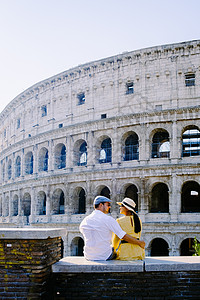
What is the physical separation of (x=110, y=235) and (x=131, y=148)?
66.7 feet

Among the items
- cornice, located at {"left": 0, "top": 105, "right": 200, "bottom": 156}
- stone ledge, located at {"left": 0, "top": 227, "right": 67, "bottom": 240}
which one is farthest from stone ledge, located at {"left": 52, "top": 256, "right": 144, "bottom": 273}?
cornice, located at {"left": 0, "top": 105, "right": 200, "bottom": 156}

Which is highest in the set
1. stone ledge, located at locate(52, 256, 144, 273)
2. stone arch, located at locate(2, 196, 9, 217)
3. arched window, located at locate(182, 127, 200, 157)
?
arched window, located at locate(182, 127, 200, 157)

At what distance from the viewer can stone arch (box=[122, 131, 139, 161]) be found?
2519cm

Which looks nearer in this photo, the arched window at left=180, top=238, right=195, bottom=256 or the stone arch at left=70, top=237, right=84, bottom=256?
the arched window at left=180, top=238, right=195, bottom=256

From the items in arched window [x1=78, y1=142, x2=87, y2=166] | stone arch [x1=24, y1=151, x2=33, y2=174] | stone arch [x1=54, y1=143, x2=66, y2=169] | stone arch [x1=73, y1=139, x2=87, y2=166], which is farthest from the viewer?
stone arch [x1=24, y1=151, x2=33, y2=174]

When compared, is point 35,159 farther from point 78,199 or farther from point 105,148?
point 105,148

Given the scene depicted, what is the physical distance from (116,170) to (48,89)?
422 inches

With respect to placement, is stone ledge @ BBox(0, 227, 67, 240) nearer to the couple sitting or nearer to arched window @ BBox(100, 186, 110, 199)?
the couple sitting

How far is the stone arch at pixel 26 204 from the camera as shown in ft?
105

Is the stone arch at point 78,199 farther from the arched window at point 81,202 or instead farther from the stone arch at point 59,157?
the stone arch at point 59,157

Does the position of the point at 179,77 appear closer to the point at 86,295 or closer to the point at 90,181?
the point at 90,181

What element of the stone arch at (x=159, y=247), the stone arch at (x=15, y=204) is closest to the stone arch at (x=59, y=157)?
the stone arch at (x=15, y=204)

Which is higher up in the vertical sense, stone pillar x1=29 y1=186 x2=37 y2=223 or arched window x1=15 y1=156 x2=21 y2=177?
arched window x1=15 y1=156 x2=21 y2=177

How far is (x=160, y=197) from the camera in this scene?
85.7 ft
